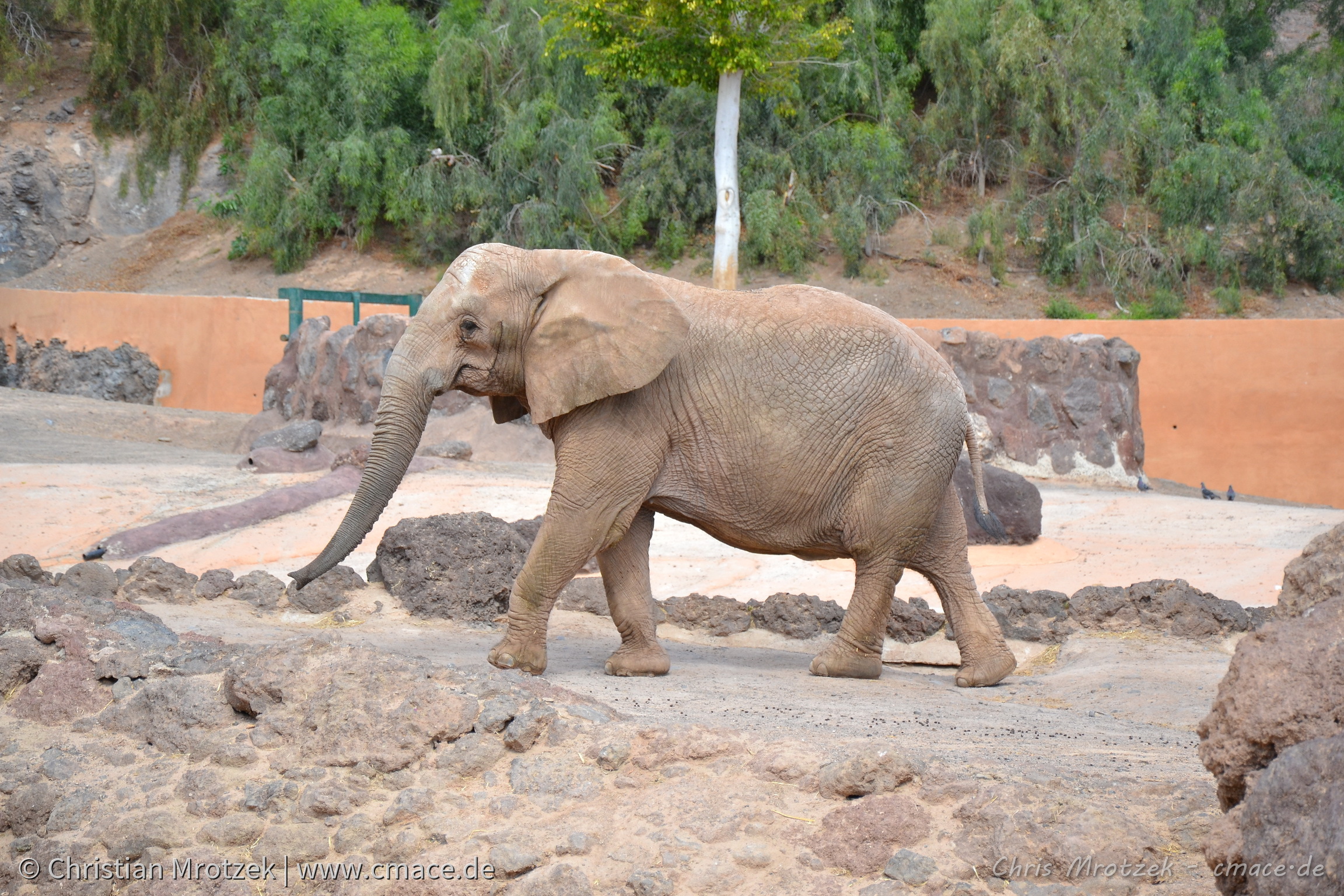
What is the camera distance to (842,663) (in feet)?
20.0

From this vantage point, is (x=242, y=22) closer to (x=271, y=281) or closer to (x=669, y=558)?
(x=271, y=281)

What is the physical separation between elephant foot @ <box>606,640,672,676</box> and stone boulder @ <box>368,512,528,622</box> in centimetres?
176

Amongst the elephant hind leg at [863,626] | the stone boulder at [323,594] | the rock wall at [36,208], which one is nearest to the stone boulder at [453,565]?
the stone boulder at [323,594]

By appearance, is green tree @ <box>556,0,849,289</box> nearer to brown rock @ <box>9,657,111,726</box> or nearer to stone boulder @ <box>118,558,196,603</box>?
stone boulder @ <box>118,558,196,603</box>

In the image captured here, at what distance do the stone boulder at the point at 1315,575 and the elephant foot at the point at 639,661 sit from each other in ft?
10.4

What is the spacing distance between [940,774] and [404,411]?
301cm

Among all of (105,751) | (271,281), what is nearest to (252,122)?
(271,281)

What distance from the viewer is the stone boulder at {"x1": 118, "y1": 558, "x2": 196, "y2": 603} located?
24.0 feet

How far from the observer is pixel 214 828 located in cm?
376

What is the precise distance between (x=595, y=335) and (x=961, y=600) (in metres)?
2.39

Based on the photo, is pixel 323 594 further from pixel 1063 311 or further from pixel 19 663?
pixel 1063 311

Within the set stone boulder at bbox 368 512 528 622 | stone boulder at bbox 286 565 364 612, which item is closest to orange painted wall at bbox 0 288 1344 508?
stone boulder at bbox 368 512 528 622

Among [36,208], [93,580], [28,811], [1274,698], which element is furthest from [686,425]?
[36,208]

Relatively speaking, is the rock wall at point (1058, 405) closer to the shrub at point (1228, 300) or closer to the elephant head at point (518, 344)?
the elephant head at point (518, 344)
